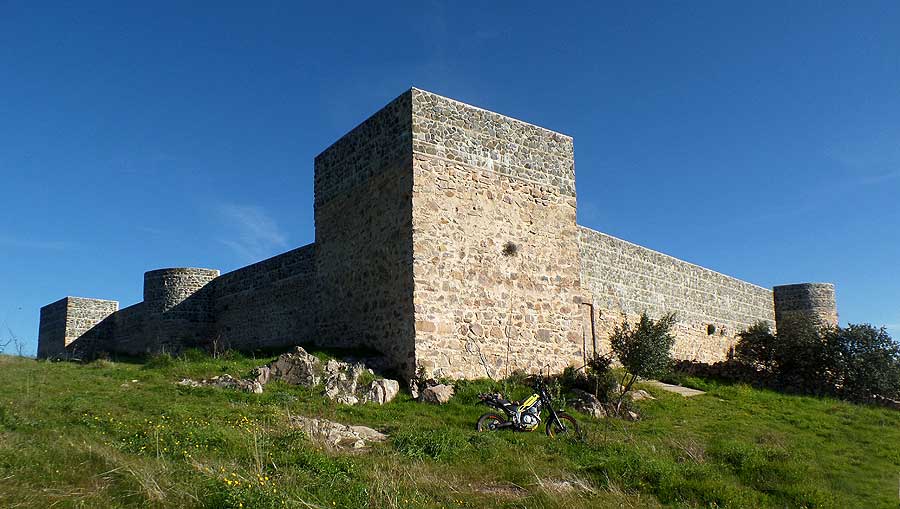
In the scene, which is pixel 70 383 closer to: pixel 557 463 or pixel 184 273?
pixel 557 463

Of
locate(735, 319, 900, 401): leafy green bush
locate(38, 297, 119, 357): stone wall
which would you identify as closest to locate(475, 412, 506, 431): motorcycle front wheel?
locate(735, 319, 900, 401): leafy green bush

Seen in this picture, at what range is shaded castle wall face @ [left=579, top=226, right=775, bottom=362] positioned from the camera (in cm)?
1916

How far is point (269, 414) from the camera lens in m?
9.73

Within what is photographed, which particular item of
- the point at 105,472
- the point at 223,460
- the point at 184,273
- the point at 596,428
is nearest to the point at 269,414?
the point at 223,460

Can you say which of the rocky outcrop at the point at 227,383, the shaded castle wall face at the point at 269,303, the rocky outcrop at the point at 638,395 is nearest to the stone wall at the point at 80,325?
the shaded castle wall face at the point at 269,303

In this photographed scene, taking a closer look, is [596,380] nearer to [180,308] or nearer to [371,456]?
[371,456]

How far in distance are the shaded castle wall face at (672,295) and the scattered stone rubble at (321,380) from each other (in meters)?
7.17

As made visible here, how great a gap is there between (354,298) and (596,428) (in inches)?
242

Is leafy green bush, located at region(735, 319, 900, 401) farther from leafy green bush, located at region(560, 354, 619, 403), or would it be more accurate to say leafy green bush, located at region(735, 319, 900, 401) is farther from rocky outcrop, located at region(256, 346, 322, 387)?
rocky outcrop, located at region(256, 346, 322, 387)

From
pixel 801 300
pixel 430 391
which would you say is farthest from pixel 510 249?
pixel 801 300

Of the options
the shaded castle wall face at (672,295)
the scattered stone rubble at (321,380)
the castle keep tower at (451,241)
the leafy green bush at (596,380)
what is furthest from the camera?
the shaded castle wall face at (672,295)

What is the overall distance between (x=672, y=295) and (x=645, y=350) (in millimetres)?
8212

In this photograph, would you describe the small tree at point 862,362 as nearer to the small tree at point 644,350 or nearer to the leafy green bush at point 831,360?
the leafy green bush at point 831,360

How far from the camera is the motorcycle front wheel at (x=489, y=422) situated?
34.4ft
